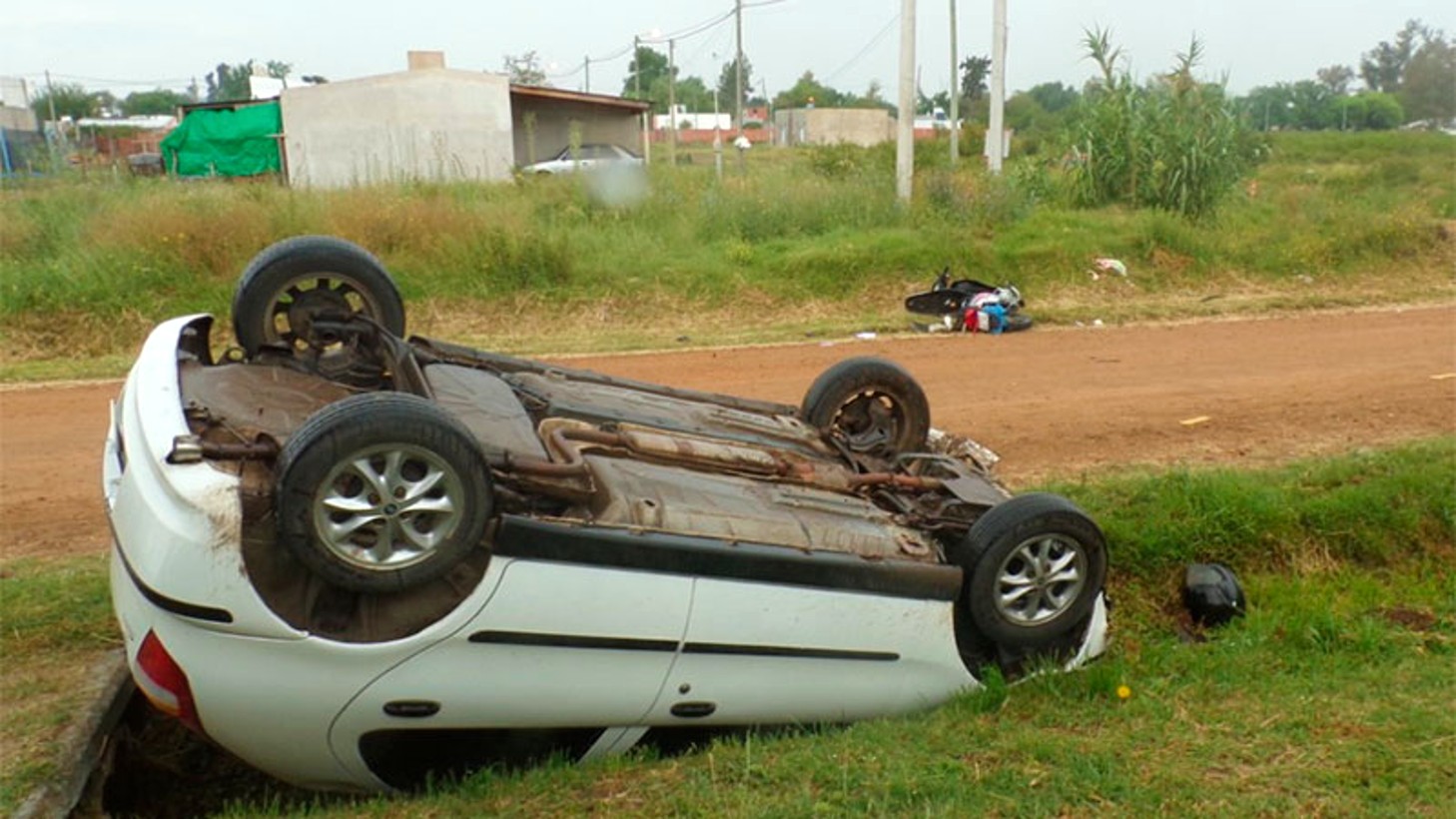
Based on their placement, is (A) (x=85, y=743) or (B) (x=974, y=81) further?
(B) (x=974, y=81)

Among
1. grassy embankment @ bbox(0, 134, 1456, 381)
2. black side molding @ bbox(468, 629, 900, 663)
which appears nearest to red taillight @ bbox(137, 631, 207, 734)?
black side molding @ bbox(468, 629, 900, 663)

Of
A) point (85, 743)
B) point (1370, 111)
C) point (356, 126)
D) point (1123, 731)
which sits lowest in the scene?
point (1123, 731)

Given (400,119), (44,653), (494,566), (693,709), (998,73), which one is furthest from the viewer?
(400,119)

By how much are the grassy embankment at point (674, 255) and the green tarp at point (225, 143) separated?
1145 cm

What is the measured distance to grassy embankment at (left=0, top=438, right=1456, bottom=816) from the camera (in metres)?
3.36

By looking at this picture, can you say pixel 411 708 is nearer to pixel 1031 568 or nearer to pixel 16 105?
pixel 1031 568

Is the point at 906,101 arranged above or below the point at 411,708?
above

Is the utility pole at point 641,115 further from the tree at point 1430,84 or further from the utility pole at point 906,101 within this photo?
the tree at point 1430,84

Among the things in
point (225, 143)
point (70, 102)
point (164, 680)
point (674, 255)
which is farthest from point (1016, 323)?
point (70, 102)

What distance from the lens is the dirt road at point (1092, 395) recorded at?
7.02 m

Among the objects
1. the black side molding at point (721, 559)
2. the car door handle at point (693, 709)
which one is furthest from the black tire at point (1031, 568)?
the car door handle at point (693, 709)

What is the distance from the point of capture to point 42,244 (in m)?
12.9

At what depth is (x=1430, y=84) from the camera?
5734 centimetres

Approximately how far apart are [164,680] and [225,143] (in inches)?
1008
